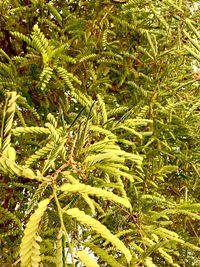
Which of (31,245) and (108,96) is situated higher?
(31,245)

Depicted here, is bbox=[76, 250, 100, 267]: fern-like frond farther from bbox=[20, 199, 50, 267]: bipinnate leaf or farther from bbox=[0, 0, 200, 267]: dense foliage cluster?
bbox=[0, 0, 200, 267]: dense foliage cluster

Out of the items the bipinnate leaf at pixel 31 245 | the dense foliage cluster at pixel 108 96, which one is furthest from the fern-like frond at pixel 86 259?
the dense foliage cluster at pixel 108 96

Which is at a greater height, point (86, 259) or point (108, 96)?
point (86, 259)

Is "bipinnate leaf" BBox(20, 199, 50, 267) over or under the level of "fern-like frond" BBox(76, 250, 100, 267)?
over

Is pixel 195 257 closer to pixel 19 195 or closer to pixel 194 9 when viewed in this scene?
pixel 19 195

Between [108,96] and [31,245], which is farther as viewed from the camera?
[108,96]

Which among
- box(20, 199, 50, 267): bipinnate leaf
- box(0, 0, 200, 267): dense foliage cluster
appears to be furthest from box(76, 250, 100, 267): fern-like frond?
box(0, 0, 200, 267): dense foliage cluster

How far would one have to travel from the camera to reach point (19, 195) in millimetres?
2814

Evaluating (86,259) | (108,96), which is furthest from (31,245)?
Answer: (108,96)

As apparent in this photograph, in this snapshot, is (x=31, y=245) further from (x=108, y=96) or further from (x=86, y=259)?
(x=108, y=96)

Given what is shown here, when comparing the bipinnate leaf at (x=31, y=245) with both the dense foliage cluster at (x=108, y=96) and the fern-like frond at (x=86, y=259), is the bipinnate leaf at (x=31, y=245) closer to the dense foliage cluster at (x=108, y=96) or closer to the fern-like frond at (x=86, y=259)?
the fern-like frond at (x=86, y=259)

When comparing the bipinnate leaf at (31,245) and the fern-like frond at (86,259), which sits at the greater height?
the bipinnate leaf at (31,245)

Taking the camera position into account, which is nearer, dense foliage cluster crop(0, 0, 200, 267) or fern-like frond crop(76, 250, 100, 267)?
fern-like frond crop(76, 250, 100, 267)

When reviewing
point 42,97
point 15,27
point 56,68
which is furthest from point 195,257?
point 15,27
